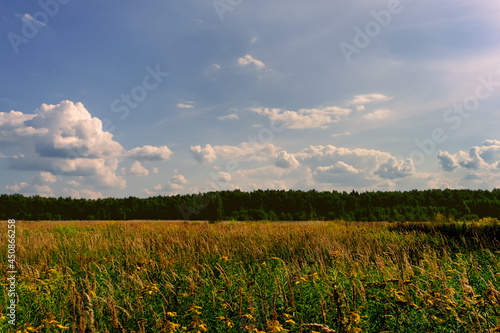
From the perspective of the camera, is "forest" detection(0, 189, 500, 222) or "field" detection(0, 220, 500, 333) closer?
"field" detection(0, 220, 500, 333)

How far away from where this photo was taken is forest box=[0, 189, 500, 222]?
50.7 metres

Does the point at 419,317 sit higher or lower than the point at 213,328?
higher

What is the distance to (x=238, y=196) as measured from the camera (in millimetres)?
58500

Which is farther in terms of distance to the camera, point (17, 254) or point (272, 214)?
point (272, 214)

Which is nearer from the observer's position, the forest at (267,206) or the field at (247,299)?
the field at (247,299)

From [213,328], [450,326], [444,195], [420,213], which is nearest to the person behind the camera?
[450,326]

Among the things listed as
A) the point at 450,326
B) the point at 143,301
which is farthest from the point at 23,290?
the point at 450,326

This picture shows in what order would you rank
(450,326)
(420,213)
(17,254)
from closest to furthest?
(450,326)
(17,254)
(420,213)

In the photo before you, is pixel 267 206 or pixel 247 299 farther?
pixel 267 206

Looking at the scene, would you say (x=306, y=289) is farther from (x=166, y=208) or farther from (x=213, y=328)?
(x=166, y=208)

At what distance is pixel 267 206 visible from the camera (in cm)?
5584

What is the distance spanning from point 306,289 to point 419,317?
67.9 inches

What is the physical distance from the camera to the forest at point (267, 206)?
166 feet

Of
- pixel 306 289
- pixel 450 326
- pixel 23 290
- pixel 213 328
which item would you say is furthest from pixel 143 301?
pixel 450 326
